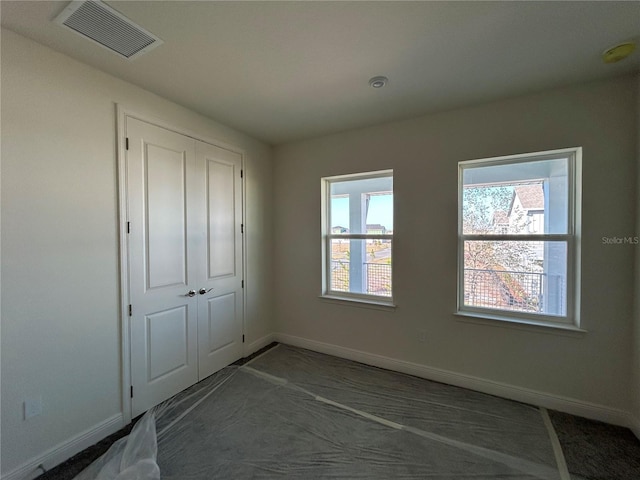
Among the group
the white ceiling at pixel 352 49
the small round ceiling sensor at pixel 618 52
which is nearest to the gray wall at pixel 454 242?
the white ceiling at pixel 352 49

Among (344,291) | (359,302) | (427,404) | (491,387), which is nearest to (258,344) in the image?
(344,291)

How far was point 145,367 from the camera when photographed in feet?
7.29

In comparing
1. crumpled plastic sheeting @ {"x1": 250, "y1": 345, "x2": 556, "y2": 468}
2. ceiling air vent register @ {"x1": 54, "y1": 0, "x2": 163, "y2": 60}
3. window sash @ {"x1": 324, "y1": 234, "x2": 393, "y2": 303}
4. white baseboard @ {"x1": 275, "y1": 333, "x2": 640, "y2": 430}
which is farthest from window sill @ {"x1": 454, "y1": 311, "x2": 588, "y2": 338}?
ceiling air vent register @ {"x1": 54, "y1": 0, "x2": 163, "y2": 60}

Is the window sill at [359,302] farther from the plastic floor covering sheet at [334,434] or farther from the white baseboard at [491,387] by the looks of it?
the plastic floor covering sheet at [334,434]

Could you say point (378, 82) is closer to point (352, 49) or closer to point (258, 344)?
point (352, 49)

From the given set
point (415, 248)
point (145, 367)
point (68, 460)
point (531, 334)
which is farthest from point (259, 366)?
point (531, 334)

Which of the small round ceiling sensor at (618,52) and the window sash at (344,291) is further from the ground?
the small round ceiling sensor at (618,52)

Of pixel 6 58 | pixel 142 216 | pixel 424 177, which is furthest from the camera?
pixel 424 177

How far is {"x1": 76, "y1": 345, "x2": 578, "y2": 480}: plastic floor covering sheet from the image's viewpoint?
5.41 ft

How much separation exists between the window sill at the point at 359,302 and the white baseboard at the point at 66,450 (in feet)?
7.03

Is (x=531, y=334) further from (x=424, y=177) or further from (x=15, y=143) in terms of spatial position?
(x=15, y=143)

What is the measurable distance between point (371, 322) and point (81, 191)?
2.81 meters

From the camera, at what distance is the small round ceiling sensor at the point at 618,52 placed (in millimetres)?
1649

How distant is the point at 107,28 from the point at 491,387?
12.7 ft
